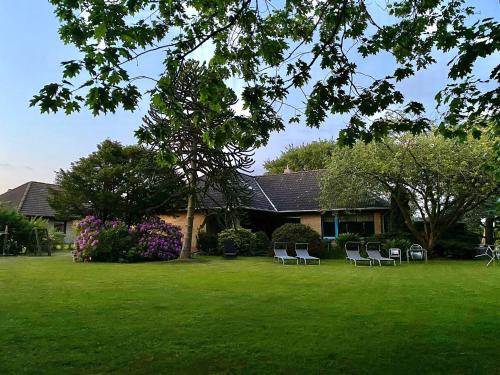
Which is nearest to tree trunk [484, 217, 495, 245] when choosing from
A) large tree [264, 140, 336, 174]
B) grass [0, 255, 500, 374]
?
grass [0, 255, 500, 374]

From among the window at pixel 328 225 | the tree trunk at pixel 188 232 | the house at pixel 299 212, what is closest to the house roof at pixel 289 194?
the house at pixel 299 212

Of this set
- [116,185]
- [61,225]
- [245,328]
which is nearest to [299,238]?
[116,185]

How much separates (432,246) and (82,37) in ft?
72.6

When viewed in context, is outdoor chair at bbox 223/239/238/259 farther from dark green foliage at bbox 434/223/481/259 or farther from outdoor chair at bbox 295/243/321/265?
dark green foliage at bbox 434/223/481/259

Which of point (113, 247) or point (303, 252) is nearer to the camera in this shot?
point (113, 247)

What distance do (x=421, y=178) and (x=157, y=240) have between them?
1248cm

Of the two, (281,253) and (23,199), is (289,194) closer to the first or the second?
(281,253)

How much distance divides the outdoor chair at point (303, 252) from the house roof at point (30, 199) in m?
21.1

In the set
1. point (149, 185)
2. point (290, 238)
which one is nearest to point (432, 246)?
point (290, 238)

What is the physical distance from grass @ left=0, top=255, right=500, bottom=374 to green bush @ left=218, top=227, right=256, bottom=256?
12686 mm

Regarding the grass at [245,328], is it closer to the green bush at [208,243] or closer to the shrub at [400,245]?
the shrub at [400,245]

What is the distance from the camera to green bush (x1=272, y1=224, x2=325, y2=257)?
75.2 ft

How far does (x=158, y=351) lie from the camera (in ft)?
17.9

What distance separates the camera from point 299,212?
30016 mm
